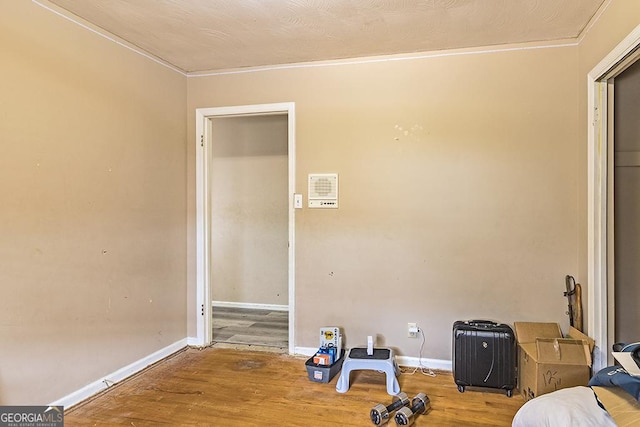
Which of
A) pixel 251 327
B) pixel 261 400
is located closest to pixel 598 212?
pixel 261 400

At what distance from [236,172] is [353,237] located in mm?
2468

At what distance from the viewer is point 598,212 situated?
259 centimetres

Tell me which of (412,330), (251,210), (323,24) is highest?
(323,24)

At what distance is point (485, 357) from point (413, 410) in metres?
0.69

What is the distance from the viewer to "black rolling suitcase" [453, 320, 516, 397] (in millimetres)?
2713

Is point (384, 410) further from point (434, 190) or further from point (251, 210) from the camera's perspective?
point (251, 210)

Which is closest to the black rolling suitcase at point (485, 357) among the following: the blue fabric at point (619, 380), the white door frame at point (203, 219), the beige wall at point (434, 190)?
the beige wall at point (434, 190)

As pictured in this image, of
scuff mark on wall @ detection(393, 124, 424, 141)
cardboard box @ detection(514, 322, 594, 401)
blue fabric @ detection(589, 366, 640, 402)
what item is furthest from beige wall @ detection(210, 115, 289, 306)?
blue fabric @ detection(589, 366, 640, 402)

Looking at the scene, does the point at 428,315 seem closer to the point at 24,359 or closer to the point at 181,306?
the point at 181,306

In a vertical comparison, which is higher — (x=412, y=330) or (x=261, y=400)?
(x=412, y=330)

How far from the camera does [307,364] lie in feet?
9.71

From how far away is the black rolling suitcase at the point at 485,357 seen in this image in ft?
8.90

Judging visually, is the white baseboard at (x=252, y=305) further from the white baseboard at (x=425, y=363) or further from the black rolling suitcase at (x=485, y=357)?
the black rolling suitcase at (x=485, y=357)

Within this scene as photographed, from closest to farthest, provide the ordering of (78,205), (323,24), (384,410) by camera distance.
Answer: (384,410), (78,205), (323,24)
